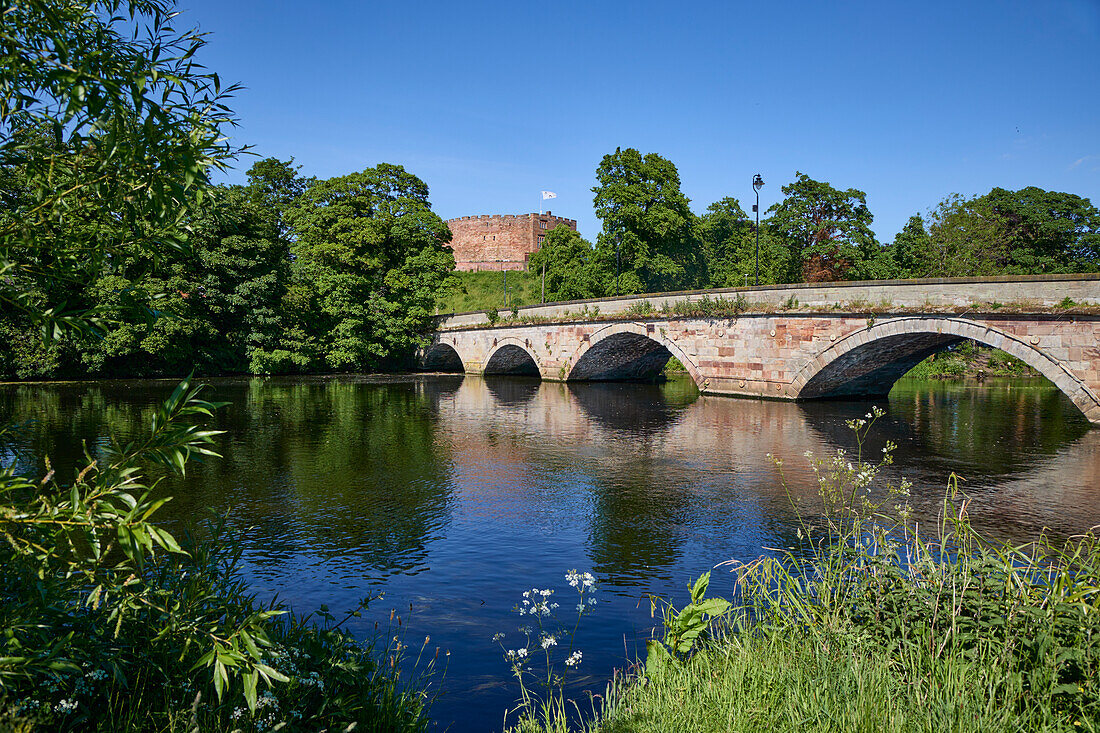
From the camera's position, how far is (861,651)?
150 inches

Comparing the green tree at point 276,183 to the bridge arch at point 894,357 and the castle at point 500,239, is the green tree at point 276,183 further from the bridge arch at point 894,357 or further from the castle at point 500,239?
the bridge arch at point 894,357

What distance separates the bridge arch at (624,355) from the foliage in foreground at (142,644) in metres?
23.3

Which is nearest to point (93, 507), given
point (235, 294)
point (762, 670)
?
point (762, 670)

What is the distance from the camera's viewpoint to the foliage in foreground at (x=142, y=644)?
97.4 inches

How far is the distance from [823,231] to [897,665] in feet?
146

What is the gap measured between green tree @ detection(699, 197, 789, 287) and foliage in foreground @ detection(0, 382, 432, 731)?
131ft

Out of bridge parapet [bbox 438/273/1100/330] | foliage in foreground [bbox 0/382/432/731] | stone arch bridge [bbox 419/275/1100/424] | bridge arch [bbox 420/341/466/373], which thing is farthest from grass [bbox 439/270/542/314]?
foliage in foreground [bbox 0/382/432/731]

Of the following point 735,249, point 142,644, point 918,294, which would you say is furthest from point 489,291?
point 142,644

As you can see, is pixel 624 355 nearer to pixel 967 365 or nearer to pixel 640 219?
pixel 640 219

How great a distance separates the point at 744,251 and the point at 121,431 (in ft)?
138

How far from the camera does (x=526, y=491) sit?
10500mm

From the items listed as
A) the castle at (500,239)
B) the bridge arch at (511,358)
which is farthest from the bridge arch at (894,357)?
the castle at (500,239)

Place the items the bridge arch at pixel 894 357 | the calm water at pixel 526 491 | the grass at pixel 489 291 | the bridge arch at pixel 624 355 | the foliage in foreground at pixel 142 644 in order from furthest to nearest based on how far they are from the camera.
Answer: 1. the grass at pixel 489 291
2. the bridge arch at pixel 624 355
3. the bridge arch at pixel 894 357
4. the calm water at pixel 526 491
5. the foliage in foreground at pixel 142 644

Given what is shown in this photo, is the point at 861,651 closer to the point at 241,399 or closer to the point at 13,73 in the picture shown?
the point at 13,73
